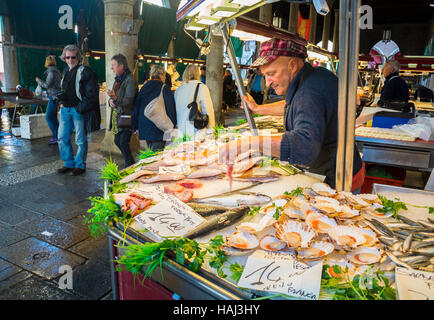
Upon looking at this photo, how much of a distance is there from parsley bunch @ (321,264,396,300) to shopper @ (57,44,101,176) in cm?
513

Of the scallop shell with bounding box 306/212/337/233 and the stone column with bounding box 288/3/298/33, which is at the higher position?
the stone column with bounding box 288/3/298/33

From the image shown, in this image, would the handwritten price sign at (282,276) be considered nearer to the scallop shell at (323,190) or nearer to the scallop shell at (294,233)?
the scallop shell at (294,233)

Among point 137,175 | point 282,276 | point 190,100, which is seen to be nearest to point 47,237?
point 137,175

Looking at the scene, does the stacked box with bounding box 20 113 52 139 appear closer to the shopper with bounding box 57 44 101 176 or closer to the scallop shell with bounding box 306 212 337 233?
the shopper with bounding box 57 44 101 176

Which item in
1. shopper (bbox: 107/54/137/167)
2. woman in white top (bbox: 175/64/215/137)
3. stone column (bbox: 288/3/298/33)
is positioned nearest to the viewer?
woman in white top (bbox: 175/64/215/137)

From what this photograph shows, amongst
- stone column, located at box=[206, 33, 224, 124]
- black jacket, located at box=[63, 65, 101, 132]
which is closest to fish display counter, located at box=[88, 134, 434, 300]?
black jacket, located at box=[63, 65, 101, 132]

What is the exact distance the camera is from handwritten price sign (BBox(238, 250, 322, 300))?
1173mm

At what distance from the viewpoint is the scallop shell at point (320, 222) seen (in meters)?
1.56

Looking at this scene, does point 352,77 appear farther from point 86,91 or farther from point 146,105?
point 86,91

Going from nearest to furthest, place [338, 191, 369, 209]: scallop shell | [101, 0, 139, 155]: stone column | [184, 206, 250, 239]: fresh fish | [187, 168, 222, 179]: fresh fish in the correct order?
[184, 206, 250, 239]: fresh fish < [338, 191, 369, 209]: scallop shell < [187, 168, 222, 179]: fresh fish < [101, 0, 139, 155]: stone column

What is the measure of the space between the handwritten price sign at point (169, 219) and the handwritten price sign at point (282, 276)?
0.39 meters

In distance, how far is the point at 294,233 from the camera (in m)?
1.51

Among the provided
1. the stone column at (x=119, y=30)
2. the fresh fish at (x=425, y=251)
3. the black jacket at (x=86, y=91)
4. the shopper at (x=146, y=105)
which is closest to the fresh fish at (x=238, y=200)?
the fresh fish at (x=425, y=251)
